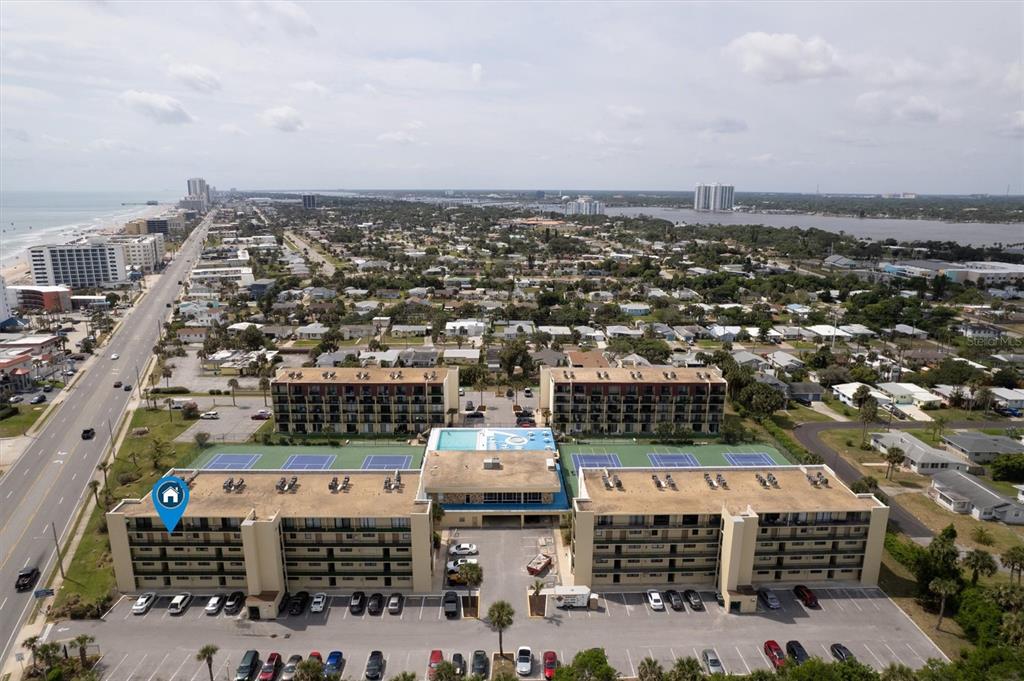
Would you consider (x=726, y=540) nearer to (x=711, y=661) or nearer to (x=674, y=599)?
(x=674, y=599)

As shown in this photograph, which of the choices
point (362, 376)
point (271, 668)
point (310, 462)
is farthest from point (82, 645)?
point (362, 376)

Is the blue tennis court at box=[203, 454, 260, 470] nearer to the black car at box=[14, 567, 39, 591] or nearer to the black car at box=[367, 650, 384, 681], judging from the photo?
the black car at box=[14, 567, 39, 591]

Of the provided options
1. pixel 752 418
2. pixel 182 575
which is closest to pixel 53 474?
pixel 182 575

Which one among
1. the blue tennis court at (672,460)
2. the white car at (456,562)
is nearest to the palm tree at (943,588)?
the blue tennis court at (672,460)

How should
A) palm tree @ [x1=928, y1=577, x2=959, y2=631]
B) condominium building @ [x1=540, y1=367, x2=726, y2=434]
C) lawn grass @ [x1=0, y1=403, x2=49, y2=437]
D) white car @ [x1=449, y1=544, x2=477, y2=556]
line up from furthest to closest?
lawn grass @ [x1=0, y1=403, x2=49, y2=437]
condominium building @ [x1=540, y1=367, x2=726, y2=434]
white car @ [x1=449, y1=544, x2=477, y2=556]
palm tree @ [x1=928, y1=577, x2=959, y2=631]

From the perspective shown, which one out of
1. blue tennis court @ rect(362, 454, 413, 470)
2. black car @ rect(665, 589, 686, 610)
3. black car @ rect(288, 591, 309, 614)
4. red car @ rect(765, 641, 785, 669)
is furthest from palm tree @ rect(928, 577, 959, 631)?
blue tennis court @ rect(362, 454, 413, 470)

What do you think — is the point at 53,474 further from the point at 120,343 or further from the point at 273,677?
the point at 120,343
